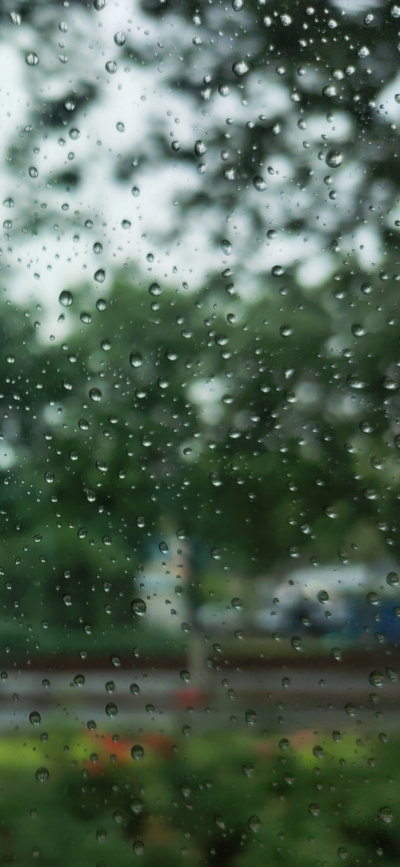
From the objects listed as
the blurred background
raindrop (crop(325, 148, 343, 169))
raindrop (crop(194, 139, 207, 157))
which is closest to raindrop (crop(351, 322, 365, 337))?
the blurred background

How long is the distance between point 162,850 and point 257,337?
0.72 m

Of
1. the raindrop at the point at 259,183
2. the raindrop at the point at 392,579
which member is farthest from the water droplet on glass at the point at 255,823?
the raindrop at the point at 259,183

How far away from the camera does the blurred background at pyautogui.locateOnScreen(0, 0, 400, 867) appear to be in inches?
35.1

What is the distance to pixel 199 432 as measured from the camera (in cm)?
94

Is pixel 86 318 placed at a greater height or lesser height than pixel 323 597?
greater

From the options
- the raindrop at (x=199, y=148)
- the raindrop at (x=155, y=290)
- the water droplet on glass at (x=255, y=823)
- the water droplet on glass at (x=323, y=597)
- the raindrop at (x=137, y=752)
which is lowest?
the water droplet on glass at (x=255, y=823)

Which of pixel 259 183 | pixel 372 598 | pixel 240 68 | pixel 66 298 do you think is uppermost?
pixel 240 68

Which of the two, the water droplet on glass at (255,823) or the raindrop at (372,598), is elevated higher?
the raindrop at (372,598)

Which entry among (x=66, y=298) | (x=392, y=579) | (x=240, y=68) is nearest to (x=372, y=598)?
(x=392, y=579)

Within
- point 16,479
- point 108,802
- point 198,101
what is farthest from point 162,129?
point 108,802

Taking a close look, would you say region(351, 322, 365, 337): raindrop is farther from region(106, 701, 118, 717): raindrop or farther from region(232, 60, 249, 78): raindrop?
region(106, 701, 118, 717): raindrop

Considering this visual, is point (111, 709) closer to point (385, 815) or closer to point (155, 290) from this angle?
point (385, 815)

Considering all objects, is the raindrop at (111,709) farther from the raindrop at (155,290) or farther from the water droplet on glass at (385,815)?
the raindrop at (155,290)

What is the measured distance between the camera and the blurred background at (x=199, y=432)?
2.93 ft
